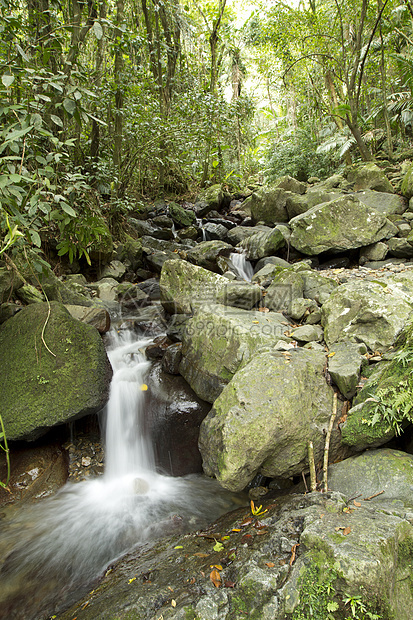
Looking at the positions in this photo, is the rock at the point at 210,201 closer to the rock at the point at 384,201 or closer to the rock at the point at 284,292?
the rock at the point at 384,201

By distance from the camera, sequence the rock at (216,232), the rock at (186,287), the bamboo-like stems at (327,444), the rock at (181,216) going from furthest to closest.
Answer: the rock at (181,216), the rock at (216,232), the rock at (186,287), the bamboo-like stems at (327,444)

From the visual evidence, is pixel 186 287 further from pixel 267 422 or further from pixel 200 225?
pixel 200 225

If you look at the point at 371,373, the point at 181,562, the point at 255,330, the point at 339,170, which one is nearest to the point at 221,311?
the point at 255,330

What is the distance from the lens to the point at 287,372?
10.5ft

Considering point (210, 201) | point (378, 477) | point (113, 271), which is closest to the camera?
point (378, 477)

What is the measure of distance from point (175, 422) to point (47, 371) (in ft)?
5.33

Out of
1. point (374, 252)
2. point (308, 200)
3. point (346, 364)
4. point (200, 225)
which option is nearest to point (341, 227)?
point (374, 252)

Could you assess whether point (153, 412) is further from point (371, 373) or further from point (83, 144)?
point (83, 144)

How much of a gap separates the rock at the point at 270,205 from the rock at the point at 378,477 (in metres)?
8.80

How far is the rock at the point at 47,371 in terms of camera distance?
3.52 metres

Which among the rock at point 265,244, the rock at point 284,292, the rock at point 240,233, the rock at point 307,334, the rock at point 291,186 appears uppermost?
the rock at point 291,186

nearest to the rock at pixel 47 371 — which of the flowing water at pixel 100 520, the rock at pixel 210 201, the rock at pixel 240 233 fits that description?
the flowing water at pixel 100 520

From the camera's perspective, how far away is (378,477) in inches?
105

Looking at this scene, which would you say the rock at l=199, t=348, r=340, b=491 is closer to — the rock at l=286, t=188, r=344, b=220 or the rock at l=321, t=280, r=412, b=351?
the rock at l=321, t=280, r=412, b=351
